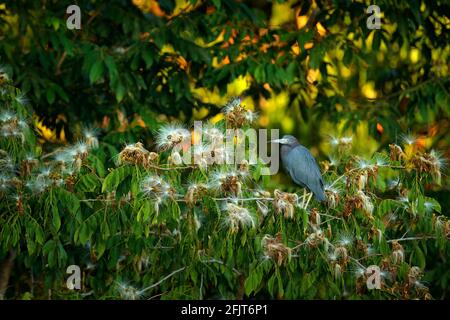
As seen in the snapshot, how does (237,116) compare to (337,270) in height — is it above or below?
above

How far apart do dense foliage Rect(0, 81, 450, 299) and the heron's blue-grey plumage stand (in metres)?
0.10

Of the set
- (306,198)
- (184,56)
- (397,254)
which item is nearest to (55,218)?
(306,198)

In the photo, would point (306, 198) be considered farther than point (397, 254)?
Yes

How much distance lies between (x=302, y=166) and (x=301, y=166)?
32mm

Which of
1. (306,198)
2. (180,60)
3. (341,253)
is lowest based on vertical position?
(341,253)

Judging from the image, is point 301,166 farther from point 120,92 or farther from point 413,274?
point 120,92

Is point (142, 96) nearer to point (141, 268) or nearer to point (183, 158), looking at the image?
point (141, 268)

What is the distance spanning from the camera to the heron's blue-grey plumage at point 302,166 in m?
7.37

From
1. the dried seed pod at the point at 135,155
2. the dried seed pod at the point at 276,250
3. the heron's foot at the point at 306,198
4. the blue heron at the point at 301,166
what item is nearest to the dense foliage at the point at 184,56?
the blue heron at the point at 301,166

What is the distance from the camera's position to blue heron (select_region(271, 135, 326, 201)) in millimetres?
7371

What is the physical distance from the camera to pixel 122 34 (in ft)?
33.0

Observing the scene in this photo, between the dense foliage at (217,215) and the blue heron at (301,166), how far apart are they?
0.11m

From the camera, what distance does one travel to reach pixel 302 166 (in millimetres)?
7953
